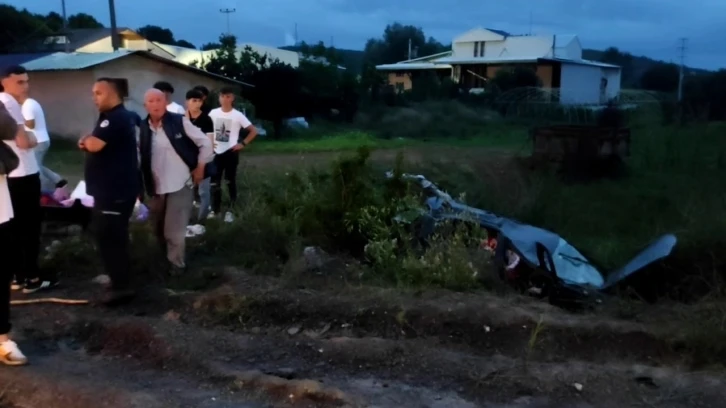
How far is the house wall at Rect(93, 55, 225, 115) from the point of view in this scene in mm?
24469

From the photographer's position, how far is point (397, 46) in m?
87.5

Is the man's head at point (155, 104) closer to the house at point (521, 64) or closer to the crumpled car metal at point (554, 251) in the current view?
the crumpled car metal at point (554, 251)

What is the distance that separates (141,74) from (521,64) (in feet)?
110

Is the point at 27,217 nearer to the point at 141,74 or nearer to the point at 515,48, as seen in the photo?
the point at 141,74

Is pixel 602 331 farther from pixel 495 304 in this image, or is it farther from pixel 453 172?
pixel 453 172

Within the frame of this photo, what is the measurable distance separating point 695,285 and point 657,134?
43.5 ft

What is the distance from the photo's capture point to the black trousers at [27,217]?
591cm

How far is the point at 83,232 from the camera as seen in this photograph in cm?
774

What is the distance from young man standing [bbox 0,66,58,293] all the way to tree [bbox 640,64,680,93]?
190ft

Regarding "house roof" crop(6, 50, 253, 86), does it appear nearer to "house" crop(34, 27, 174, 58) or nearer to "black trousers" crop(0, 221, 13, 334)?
"house" crop(34, 27, 174, 58)

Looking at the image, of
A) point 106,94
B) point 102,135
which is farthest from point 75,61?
point 102,135

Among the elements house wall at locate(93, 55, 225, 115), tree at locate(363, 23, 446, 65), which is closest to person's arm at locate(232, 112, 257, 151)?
house wall at locate(93, 55, 225, 115)

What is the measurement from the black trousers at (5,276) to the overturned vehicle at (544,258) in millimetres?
3517

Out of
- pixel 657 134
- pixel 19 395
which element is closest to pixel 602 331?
pixel 19 395
